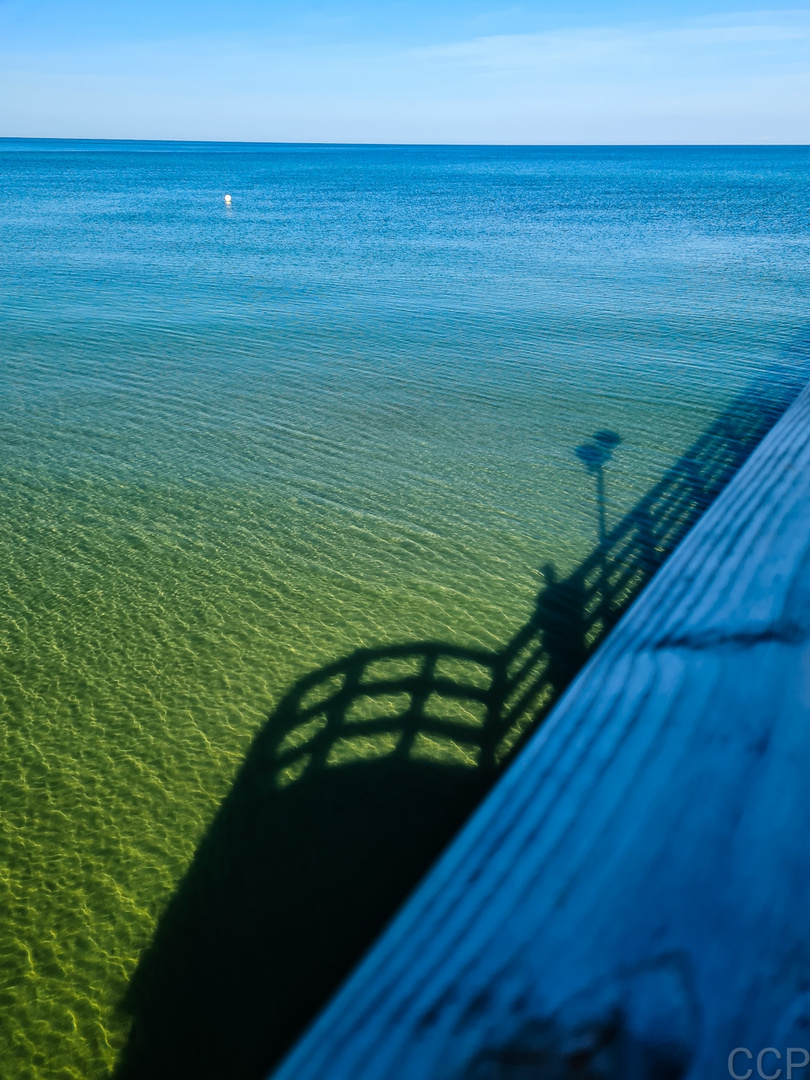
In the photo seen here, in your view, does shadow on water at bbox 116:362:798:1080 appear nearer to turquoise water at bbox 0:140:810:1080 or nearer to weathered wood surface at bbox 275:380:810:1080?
turquoise water at bbox 0:140:810:1080

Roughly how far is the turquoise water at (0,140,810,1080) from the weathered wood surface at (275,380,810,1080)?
5733 mm

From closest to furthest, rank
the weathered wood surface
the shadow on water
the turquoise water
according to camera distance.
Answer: the weathered wood surface, the shadow on water, the turquoise water

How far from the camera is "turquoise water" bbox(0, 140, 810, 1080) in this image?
6512mm

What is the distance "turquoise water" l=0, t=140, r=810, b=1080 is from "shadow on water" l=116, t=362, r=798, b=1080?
0.81 ft

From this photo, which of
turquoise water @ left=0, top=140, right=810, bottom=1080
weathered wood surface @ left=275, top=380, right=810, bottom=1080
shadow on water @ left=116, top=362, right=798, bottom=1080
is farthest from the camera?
turquoise water @ left=0, top=140, right=810, bottom=1080

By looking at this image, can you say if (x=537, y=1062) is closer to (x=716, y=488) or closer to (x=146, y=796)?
(x=146, y=796)

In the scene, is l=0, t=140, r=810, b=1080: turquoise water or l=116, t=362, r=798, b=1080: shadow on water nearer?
l=116, t=362, r=798, b=1080: shadow on water

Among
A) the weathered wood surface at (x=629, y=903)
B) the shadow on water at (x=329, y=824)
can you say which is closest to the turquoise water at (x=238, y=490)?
the shadow on water at (x=329, y=824)

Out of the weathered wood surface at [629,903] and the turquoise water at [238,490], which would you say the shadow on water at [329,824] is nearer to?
the turquoise water at [238,490]

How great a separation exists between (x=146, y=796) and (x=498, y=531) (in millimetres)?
6143

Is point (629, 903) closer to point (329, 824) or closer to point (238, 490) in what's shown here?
point (329, 824)

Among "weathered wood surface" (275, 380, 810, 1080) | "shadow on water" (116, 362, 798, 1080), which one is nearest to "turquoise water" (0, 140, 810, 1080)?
"shadow on water" (116, 362, 798, 1080)

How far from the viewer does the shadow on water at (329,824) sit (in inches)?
212

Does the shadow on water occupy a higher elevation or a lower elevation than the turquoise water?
lower
